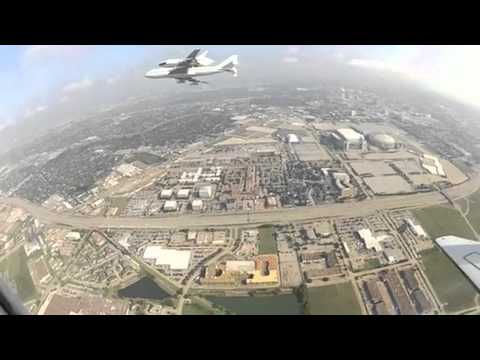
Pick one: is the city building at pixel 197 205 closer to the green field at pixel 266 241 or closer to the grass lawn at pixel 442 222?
the green field at pixel 266 241

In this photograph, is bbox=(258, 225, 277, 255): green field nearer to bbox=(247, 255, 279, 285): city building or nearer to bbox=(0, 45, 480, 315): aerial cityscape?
bbox=(0, 45, 480, 315): aerial cityscape

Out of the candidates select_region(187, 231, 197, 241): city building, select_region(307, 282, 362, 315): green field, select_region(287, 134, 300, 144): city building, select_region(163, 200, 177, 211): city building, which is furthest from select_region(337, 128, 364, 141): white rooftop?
select_region(307, 282, 362, 315): green field

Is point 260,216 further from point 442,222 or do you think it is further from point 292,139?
point 292,139


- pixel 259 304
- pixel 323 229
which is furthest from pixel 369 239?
pixel 259 304

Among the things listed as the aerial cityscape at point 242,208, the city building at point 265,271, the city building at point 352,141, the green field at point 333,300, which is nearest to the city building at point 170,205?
the aerial cityscape at point 242,208

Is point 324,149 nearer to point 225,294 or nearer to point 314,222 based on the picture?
point 314,222

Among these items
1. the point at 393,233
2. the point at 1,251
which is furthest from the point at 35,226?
the point at 393,233
